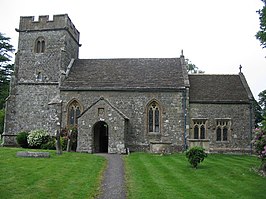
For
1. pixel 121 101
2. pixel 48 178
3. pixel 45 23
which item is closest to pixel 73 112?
pixel 121 101

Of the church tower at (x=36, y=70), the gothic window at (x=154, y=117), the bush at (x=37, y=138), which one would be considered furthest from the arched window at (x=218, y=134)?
the church tower at (x=36, y=70)

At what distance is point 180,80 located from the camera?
1196 inches

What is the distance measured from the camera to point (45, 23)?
33500 millimetres

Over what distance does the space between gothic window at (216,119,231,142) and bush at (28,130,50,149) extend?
1683cm

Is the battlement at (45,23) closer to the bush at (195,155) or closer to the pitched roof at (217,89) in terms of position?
the pitched roof at (217,89)

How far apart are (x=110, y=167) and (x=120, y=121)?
9061 mm

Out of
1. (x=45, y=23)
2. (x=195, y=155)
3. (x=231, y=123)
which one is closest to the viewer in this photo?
(x=195, y=155)

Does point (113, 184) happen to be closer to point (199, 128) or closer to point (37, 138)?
point (37, 138)

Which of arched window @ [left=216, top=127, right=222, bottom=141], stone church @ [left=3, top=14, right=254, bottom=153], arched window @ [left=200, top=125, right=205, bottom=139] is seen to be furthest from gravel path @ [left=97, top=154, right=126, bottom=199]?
arched window @ [left=216, top=127, right=222, bottom=141]

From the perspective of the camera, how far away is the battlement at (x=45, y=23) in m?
33.1

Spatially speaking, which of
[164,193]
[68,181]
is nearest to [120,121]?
[68,181]

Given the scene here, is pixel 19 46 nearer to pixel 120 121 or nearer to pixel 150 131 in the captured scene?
pixel 120 121

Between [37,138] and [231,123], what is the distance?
18925 mm

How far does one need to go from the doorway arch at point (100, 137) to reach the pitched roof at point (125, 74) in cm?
393
